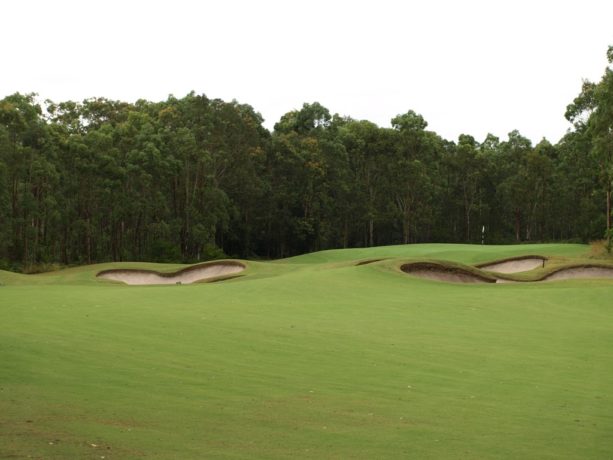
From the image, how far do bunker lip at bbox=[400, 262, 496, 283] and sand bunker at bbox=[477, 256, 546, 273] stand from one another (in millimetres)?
11427

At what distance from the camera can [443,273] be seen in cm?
3375

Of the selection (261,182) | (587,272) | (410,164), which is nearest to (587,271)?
(587,272)

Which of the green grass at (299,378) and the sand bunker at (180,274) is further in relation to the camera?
the sand bunker at (180,274)

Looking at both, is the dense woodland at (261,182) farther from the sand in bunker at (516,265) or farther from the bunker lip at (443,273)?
the bunker lip at (443,273)

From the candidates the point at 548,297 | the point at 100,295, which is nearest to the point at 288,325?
the point at 100,295

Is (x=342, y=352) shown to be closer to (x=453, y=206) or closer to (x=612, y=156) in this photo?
(x=612, y=156)

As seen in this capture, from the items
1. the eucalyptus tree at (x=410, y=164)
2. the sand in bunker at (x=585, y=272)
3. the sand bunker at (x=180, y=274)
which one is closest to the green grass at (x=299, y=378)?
the sand in bunker at (x=585, y=272)

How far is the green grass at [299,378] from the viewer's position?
8273 mm

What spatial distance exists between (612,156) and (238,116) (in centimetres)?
3162

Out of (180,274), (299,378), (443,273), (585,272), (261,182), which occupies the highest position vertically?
(261,182)

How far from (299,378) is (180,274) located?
29.3m

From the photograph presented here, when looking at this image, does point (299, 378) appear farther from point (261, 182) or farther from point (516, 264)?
point (261, 182)

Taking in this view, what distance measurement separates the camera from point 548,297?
1031 inches

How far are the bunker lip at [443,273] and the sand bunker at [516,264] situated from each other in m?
11.4
